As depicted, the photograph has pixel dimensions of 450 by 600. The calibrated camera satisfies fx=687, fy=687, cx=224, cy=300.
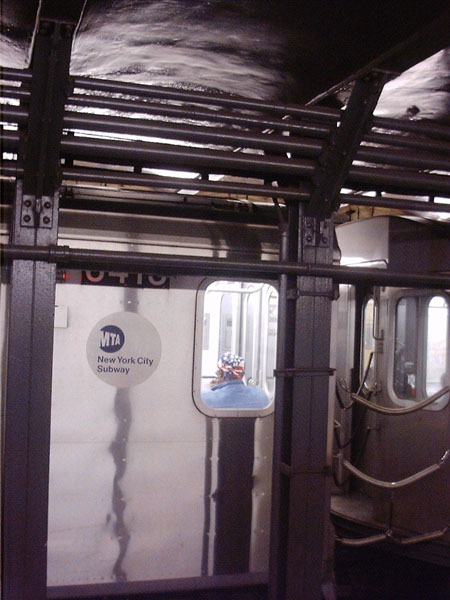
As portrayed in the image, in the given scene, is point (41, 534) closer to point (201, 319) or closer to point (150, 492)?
point (150, 492)

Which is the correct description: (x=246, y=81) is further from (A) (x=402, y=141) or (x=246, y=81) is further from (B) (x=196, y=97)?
(A) (x=402, y=141)

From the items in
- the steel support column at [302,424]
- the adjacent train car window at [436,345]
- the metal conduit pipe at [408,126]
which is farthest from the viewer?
the adjacent train car window at [436,345]

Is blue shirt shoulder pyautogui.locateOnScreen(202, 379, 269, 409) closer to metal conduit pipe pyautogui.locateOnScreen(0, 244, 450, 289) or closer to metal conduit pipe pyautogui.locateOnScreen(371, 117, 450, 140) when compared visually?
metal conduit pipe pyautogui.locateOnScreen(0, 244, 450, 289)

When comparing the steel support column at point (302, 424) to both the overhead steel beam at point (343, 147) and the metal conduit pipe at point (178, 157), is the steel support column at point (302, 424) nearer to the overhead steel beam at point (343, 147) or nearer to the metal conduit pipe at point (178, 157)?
the overhead steel beam at point (343, 147)

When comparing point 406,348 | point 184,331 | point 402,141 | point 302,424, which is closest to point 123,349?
point 184,331

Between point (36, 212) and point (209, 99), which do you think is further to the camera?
point (36, 212)

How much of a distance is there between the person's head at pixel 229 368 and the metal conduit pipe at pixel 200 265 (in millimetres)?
980

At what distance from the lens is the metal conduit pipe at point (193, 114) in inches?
146

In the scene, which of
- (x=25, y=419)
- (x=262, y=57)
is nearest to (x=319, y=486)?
(x=25, y=419)

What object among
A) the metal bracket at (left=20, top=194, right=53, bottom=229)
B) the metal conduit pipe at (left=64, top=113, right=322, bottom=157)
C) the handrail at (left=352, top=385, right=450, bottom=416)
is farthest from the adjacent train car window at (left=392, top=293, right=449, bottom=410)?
the metal bracket at (left=20, top=194, right=53, bottom=229)

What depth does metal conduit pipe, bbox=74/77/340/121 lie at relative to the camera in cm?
360

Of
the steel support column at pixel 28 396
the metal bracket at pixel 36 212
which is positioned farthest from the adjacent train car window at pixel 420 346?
the metal bracket at pixel 36 212

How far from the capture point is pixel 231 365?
17.6ft

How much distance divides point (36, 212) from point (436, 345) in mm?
4154
